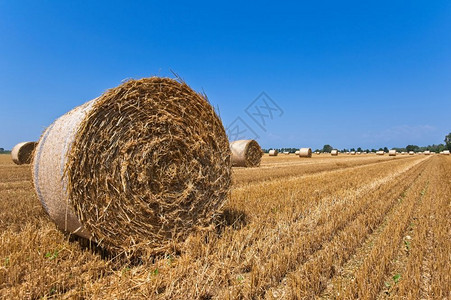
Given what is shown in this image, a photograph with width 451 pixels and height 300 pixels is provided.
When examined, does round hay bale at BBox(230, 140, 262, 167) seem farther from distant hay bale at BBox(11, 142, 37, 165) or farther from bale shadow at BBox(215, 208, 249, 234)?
distant hay bale at BBox(11, 142, 37, 165)

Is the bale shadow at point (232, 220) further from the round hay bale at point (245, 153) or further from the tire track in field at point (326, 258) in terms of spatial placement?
the round hay bale at point (245, 153)

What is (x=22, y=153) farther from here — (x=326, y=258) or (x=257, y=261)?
(x=326, y=258)

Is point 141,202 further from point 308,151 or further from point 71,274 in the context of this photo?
point 308,151

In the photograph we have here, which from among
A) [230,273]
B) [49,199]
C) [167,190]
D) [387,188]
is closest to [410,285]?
[230,273]

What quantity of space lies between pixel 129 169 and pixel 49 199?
99 centimetres

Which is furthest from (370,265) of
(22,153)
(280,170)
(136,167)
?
(22,153)

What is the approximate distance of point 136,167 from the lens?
3699 mm

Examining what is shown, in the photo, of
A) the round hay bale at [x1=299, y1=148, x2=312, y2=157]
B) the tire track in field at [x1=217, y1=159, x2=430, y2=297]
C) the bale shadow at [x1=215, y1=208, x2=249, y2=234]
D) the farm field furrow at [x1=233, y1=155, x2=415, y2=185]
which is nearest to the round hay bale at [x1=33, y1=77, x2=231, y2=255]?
the bale shadow at [x1=215, y1=208, x2=249, y2=234]

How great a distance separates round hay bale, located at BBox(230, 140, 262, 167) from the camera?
1546 cm

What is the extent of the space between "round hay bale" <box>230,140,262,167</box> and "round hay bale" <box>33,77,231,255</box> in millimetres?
10914

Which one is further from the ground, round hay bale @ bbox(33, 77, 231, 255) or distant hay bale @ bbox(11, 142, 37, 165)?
distant hay bale @ bbox(11, 142, 37, 165)

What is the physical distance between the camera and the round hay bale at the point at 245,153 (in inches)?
609

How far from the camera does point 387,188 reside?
7879 mm

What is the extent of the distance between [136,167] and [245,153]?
12.0 m
